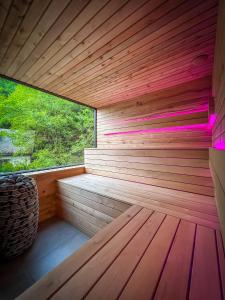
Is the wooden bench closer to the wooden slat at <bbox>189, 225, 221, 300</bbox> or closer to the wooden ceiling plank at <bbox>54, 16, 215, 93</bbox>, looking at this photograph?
the wooden slat at <bbox>189, 225, 221, 300</bbox>

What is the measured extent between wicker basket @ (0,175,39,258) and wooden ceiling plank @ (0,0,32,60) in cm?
178

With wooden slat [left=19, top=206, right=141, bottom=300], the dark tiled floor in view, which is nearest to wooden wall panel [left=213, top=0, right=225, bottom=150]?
wooden slat [left=19, top=206, right=141, bottom=300]

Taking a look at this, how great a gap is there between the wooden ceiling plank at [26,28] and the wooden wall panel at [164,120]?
254 cm

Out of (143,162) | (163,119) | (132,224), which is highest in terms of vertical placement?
(163,119)

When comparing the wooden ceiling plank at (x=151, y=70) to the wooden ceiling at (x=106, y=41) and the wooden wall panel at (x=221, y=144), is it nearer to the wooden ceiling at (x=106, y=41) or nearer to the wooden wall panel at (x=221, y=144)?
the wooden ceiling at (x=106, y=41)

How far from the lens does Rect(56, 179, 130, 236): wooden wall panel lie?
192cm

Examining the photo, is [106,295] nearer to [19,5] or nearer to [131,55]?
[19,5]

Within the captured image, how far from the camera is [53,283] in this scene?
74cm

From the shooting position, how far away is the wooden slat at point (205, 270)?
Answer: 69 centimetres

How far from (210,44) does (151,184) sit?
2111 mm

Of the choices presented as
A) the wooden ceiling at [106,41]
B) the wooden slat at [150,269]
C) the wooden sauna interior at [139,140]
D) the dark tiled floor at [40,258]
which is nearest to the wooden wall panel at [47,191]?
the wooden sauna interior at [139,140]

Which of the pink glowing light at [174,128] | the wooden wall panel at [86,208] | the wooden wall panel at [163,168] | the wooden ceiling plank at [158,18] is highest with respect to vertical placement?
the wooden ceiling plank at [158,18]

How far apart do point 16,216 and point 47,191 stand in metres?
1.07

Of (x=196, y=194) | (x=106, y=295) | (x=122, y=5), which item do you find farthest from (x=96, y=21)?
(x=196, y=194)
